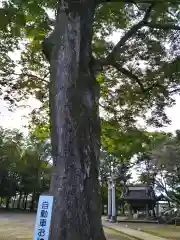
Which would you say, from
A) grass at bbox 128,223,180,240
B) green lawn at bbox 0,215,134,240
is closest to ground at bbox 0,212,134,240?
green lawn at bbox 0,215,134,240

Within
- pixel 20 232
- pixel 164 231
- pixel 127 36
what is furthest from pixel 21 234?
pixel 127 36

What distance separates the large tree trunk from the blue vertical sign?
18.3 inches

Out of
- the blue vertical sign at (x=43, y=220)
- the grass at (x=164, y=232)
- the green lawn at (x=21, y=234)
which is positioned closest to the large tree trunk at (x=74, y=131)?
the blue vertical sign at (x=43, y=220)

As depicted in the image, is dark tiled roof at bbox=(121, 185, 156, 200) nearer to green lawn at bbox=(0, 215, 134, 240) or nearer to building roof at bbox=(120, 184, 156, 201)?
building roof at bbox=(120, 184, 156, 201)

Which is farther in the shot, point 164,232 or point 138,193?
point 138,193

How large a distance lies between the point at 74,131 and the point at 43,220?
135 centimetres

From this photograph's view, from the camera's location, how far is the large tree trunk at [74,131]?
11.8 feet

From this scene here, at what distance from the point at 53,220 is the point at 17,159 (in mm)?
27040

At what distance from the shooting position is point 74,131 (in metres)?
4.00

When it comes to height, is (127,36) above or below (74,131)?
above

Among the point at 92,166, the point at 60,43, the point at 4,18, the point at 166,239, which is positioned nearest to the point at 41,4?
the point at 4,18

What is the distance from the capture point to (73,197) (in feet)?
12.0

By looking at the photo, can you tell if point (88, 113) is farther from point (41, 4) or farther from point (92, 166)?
point (41, 4)

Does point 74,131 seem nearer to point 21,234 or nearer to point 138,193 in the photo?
point 21,234
